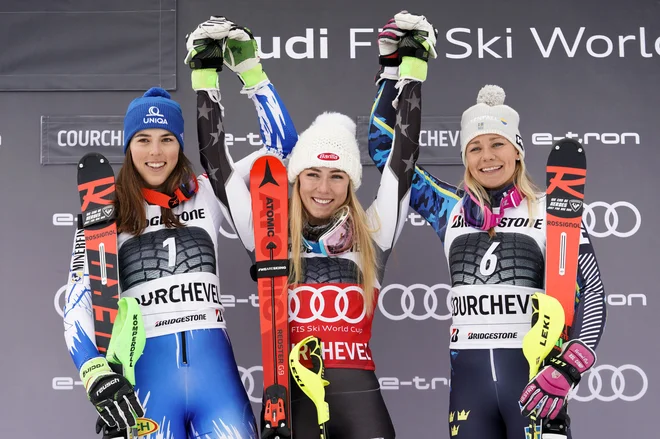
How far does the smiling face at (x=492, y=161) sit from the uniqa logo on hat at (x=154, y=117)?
4.27ft

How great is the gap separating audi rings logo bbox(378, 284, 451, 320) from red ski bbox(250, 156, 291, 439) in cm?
126

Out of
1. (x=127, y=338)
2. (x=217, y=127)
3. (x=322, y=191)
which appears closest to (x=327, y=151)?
(x=322, y=191)

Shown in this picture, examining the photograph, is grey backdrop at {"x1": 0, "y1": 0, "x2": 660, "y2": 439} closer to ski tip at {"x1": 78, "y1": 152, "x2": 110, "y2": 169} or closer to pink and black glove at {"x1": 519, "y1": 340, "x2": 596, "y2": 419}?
ski tip at {"x1": 78, "y1": 152, "x2": 110, "y2": 169}

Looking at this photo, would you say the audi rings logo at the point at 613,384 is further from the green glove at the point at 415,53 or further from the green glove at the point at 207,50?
the green glove at the point at 207,50

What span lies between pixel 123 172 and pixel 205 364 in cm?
87

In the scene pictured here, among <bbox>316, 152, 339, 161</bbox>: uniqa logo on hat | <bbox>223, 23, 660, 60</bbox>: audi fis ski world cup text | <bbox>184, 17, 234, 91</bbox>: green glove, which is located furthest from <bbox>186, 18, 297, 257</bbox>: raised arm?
<bbox>223, 23, 660, 60</bbox>: audi fis ski world cup text

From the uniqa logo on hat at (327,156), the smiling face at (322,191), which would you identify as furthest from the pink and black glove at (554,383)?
the uniqa logo on hat at (327,156)

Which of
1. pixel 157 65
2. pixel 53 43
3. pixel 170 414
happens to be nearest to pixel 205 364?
pixel 170 414

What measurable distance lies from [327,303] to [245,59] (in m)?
1.15

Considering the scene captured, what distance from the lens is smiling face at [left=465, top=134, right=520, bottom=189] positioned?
3.32 metres

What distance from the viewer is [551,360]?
2.91 metres

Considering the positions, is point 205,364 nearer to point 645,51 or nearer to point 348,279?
point 348,279

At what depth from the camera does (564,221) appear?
3.13 m

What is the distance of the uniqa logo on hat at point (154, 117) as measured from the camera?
328 centimetres
